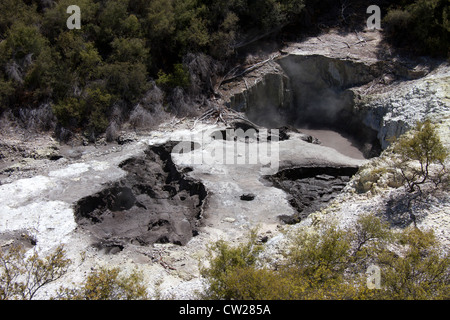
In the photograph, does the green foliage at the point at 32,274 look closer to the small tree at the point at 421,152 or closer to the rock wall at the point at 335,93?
the small tree at the point at 421,152

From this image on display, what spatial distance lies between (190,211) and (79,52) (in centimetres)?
1001

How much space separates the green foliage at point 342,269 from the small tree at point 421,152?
2358 mm

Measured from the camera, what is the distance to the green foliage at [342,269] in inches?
318

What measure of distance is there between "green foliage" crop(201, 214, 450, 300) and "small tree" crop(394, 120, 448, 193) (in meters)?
2.36

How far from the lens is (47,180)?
13844mm

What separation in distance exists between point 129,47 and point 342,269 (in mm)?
14309

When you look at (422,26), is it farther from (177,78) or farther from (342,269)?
(342,269)

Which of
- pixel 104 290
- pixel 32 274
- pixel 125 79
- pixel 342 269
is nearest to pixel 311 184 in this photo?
pixel 342 269

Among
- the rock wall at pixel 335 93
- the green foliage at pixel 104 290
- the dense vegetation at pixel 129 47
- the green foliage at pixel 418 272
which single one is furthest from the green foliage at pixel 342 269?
the dense vegetation at pixel 129 47

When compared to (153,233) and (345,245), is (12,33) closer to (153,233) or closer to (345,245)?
(153,233)

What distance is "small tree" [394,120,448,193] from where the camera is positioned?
36.9ft

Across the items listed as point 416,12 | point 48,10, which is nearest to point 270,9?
point 416,12

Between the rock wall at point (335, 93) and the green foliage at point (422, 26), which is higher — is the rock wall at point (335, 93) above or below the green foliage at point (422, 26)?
below

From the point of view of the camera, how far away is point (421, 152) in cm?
1134
